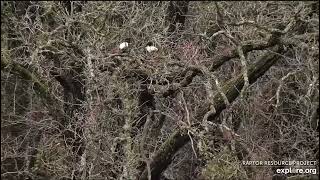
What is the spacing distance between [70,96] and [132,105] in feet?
8.10

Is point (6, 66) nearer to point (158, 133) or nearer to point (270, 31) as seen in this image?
point (158, 133)

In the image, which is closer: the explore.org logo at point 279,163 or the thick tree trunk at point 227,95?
the explore.org logo at point 279,163


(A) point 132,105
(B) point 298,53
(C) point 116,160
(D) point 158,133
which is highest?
(B) point 298,53

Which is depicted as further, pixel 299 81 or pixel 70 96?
pixel 70 96

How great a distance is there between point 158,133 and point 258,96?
217 centimetres

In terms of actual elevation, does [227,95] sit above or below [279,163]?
above

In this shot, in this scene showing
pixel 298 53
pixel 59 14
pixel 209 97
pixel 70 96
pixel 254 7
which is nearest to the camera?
pixel 209 97

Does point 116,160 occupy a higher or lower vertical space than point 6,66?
lower

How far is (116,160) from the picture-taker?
8.16 metres

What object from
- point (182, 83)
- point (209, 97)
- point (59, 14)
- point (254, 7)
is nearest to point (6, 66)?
point (59, 14)

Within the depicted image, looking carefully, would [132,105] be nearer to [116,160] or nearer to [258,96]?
[116,160]

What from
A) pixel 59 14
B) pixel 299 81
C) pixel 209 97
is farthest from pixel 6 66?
pixel 299 81

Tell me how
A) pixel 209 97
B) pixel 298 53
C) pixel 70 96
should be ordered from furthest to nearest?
1. pixel 70 96
2. pixel 298 53
3. pixel 209 97

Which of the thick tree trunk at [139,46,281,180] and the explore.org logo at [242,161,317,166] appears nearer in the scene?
the explore.org logo at [242,161,317,166]
